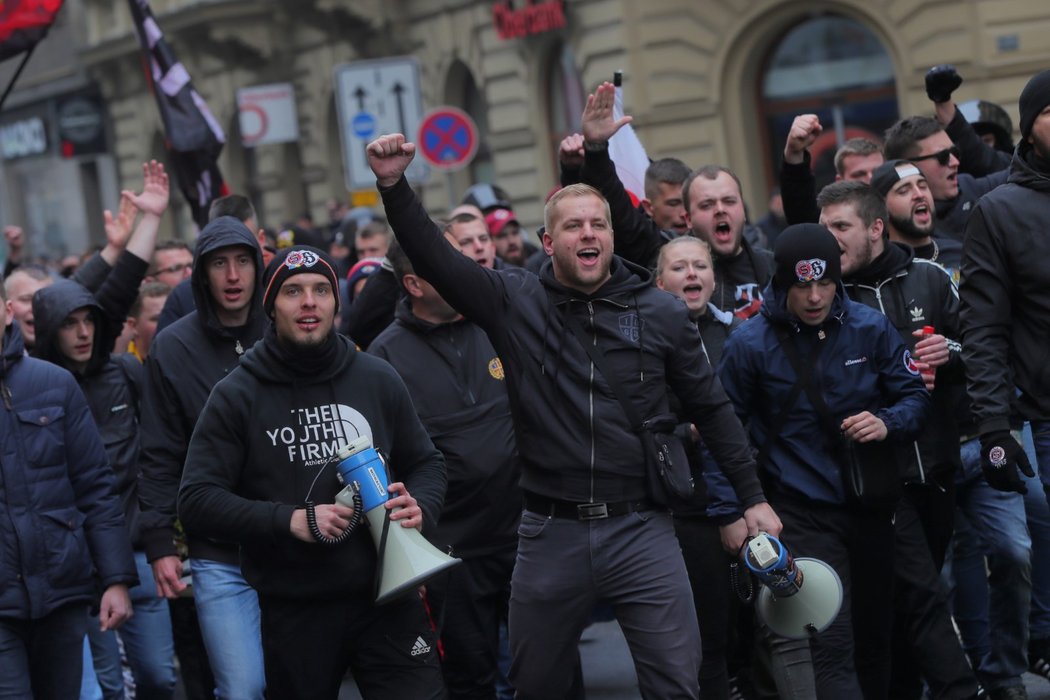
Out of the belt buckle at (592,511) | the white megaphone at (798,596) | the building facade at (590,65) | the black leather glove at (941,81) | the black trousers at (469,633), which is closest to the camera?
the belt buckle at (592,511)

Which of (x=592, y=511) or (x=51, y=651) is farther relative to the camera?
(x=51, y=651)

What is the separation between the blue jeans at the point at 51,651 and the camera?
6.38 metres

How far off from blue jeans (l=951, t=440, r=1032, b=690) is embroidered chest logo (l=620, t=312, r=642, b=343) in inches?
80.7

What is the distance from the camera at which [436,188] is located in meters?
27.3

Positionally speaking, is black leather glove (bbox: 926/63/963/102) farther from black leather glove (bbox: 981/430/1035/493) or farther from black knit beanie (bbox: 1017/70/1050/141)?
black leather glove (bbox: 981/430/1035/493)

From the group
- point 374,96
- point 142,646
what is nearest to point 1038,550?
point 142,646

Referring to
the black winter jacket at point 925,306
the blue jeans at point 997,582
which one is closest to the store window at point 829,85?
the blue jeans at point 997,582

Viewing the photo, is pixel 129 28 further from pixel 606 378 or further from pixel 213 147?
pixel 606 378

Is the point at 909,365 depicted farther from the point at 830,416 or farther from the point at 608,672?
the point at 608,672

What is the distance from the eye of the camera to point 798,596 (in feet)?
21.1

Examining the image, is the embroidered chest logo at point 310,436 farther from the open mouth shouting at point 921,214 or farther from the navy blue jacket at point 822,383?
the open mouth shouting at point 921,214

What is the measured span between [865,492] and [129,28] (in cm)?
3106

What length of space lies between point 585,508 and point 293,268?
1209 mm

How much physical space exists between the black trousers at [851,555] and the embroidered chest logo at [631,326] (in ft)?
3.69
